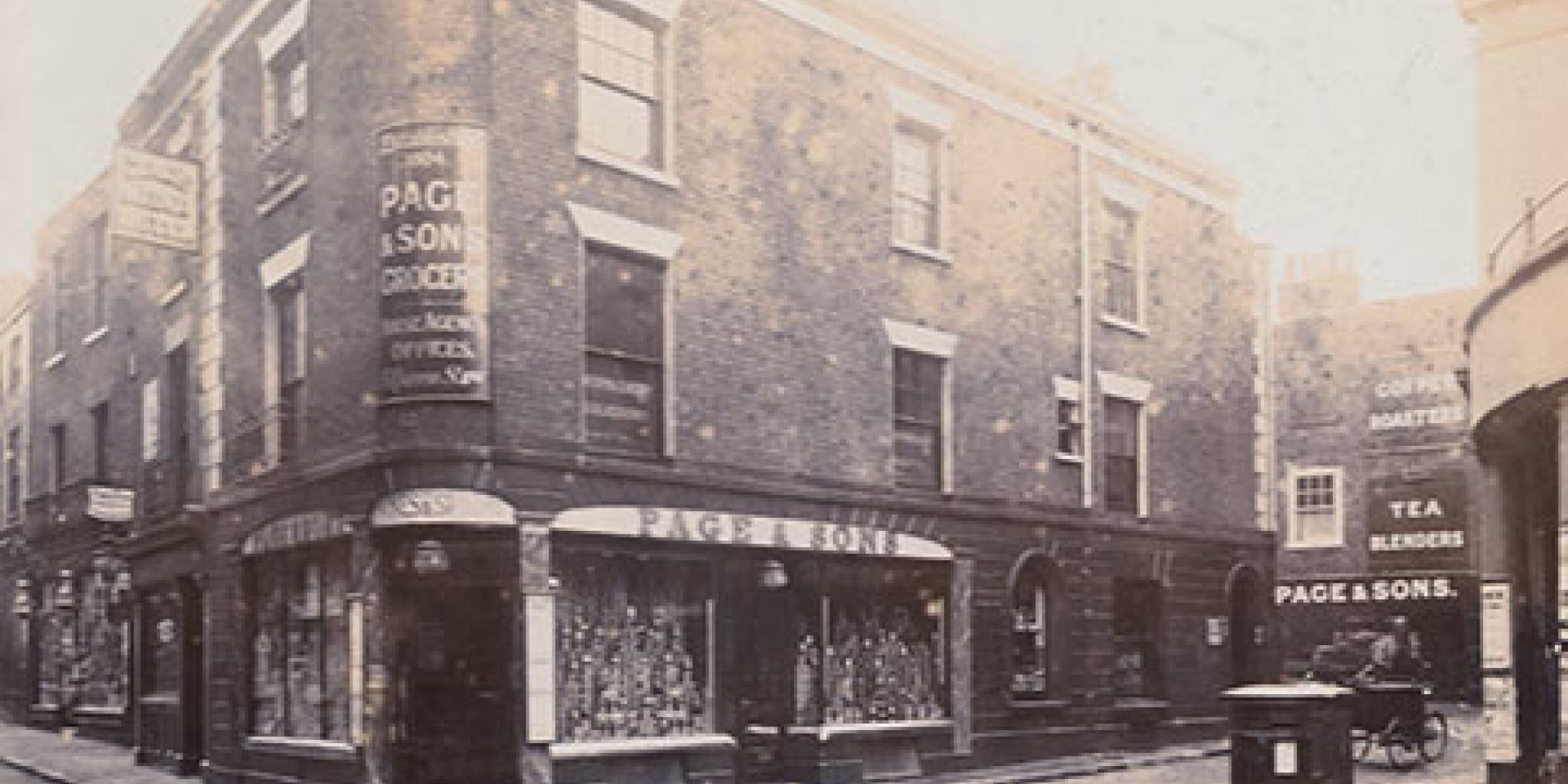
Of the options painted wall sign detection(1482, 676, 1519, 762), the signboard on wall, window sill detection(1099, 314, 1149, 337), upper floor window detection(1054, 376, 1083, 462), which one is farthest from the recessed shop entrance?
the signboard on wall

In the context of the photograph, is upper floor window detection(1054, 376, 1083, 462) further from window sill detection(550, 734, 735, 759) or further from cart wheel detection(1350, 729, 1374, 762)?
window sill detection(550, 734, 735, 759)

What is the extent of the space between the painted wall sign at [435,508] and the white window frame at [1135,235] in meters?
11.2

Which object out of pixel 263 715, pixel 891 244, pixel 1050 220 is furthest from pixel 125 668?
pixel 1050 220

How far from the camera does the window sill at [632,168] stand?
14.8m

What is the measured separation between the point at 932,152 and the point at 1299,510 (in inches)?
669

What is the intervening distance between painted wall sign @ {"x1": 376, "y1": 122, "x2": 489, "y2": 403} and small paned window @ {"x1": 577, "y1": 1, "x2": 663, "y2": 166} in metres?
1.59

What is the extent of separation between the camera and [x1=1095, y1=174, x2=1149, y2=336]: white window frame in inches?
874

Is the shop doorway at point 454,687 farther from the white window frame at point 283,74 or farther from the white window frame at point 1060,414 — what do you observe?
the white window frame at point 1060,414

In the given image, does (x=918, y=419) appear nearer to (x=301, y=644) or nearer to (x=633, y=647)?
(x=633, y=647)

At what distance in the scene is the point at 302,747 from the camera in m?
15.1

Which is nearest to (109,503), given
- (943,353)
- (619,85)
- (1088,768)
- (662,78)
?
(619,85)

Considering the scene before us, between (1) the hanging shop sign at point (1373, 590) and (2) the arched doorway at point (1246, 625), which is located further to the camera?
(1) the hanging shop sign at point (1373, 590)

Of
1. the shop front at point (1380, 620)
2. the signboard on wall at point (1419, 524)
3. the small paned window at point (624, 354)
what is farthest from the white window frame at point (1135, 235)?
the signboard on wall at point (1419, 524)

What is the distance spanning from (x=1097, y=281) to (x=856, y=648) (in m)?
6.86
